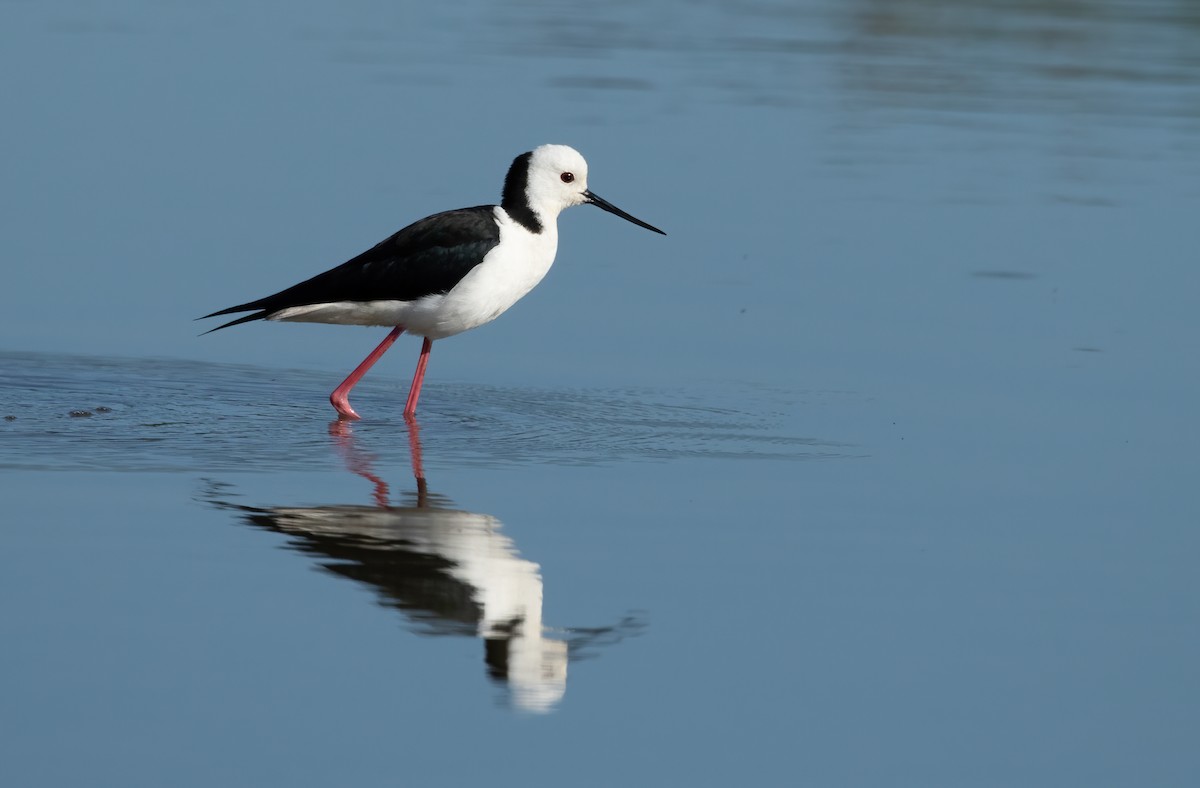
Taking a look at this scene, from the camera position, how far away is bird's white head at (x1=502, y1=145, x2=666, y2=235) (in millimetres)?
8586

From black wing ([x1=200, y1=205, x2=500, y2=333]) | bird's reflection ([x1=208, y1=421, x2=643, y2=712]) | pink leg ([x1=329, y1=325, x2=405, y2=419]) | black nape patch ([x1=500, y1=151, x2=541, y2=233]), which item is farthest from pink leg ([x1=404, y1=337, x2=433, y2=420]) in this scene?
bird's reflection ([x1=208, y1=421, x2=643, y2=712])

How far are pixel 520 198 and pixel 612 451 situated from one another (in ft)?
5.28

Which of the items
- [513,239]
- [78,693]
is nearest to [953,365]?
[513,239]

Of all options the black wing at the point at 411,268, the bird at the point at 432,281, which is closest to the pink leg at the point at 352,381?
the bird at the point at 432,281

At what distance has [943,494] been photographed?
6.92 m

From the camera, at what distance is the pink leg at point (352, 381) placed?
810cm

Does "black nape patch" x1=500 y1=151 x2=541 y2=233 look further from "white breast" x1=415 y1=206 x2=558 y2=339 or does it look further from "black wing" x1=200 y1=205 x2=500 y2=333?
"black wing" x1=200 y1=205 x2=500 y2=333

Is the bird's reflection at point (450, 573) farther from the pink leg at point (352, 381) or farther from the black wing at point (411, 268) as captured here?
Answer: the black wing at point (411, 268)

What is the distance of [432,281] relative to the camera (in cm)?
830

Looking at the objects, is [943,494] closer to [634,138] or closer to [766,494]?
[766,494]

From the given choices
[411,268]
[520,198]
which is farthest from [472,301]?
[520,198]

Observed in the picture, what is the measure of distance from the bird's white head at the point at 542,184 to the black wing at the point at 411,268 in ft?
0.62

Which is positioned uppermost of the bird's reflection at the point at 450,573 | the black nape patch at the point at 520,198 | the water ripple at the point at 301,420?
the black nape patch at the point at 520,198

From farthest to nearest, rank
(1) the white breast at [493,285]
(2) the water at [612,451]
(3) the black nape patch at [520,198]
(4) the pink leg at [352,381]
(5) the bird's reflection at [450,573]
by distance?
(3) the black nape patch at [520,198]
(1) the white breast at [493,285]
(4) the pink leg at [352,381]
(5) the bird's reflection at [450,573]
(2) the water at [612,451]
